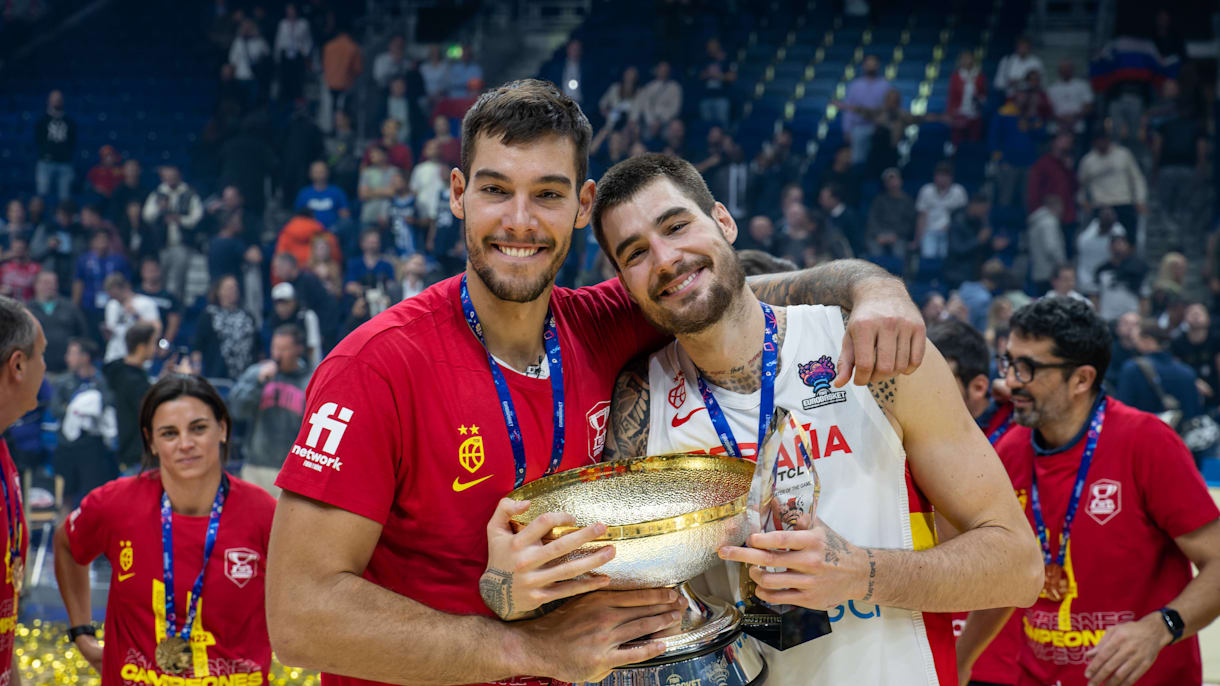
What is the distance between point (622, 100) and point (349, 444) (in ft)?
42.5

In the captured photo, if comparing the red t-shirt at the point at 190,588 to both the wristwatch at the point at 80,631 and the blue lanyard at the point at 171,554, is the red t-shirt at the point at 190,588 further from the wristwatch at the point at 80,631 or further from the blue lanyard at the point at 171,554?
the wristwatch at the point at 80,631

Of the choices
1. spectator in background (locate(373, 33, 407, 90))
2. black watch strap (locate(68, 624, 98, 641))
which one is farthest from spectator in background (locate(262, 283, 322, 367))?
black watch strap (locate(68, 624, 98, 641))

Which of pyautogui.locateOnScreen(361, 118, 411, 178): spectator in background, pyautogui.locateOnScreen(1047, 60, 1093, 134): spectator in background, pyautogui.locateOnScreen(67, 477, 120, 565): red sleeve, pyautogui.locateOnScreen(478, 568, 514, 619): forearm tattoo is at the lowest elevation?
pyautogui.locateOnScreen(67, 477, 120, 565): red sleeve

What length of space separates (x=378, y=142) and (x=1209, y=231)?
10.9 meters

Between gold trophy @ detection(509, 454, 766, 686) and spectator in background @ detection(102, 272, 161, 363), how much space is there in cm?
1125

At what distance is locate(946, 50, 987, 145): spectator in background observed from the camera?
44.9 ft

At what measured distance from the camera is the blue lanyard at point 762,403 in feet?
7.22

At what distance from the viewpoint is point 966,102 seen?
45.2 ft

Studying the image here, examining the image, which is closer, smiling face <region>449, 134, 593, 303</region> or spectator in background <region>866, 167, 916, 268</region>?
smiling face <region>449, 134, 593, 303</region>

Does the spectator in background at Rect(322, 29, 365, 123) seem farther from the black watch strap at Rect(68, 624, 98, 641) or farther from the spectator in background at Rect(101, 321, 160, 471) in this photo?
the black watch strap at Rect(68, 624, 98, 641)

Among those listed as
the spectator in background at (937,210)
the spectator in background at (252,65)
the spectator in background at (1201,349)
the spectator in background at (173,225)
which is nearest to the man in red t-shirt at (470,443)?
the spectator in background at (1201,349)

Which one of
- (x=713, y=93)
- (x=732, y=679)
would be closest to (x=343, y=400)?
(x=732, y=679)

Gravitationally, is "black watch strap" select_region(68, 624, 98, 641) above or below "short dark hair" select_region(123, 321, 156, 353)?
below

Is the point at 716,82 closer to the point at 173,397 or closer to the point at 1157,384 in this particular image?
the point at 1157,384
